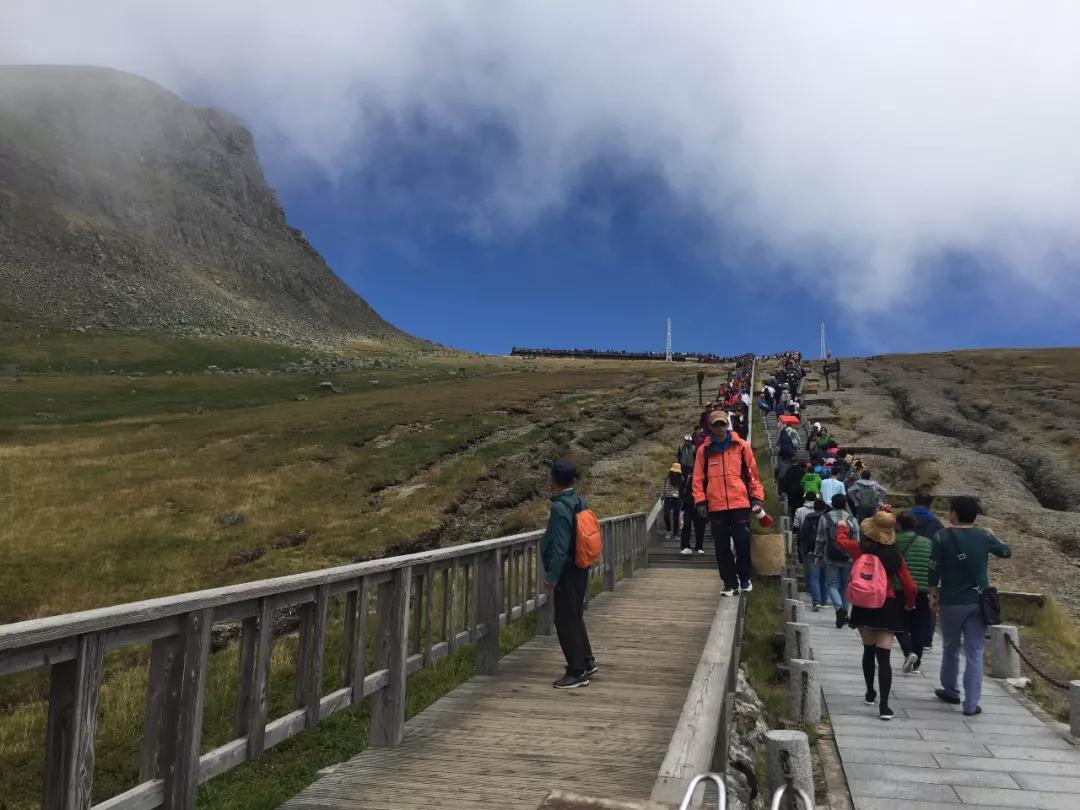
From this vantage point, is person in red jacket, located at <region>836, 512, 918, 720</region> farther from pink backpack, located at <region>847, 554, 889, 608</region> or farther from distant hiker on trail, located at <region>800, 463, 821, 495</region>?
A: distant hiker on trail, located at <region>800, 463, 821, 495</region>

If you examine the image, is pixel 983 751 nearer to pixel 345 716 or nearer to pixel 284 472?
pixel 345 716

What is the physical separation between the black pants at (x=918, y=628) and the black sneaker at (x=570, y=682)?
5507 millimetres

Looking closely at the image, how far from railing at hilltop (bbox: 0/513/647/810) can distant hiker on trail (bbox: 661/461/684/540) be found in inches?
444

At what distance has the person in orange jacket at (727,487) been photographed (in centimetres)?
994

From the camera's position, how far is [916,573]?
32.4 feet

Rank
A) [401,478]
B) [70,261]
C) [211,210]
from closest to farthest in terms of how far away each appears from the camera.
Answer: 1. [401,478]
2. [70,261]
3. [211,210]

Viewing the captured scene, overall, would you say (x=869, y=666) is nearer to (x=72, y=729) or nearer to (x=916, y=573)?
(x=916, y=573)

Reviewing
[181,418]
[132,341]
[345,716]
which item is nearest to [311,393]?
[181,418]

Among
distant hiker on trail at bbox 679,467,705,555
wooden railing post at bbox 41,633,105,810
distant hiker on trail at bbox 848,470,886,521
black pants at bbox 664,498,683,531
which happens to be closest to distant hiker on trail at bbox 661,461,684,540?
black pants at bbox 664,498,683,531

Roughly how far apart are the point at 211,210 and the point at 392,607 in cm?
19939

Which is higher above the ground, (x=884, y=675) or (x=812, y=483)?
(x=812, y=483)

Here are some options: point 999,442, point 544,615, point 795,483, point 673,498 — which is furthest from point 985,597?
point 999,442

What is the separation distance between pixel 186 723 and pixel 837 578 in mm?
13272

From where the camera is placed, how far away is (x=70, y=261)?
4909 inches
